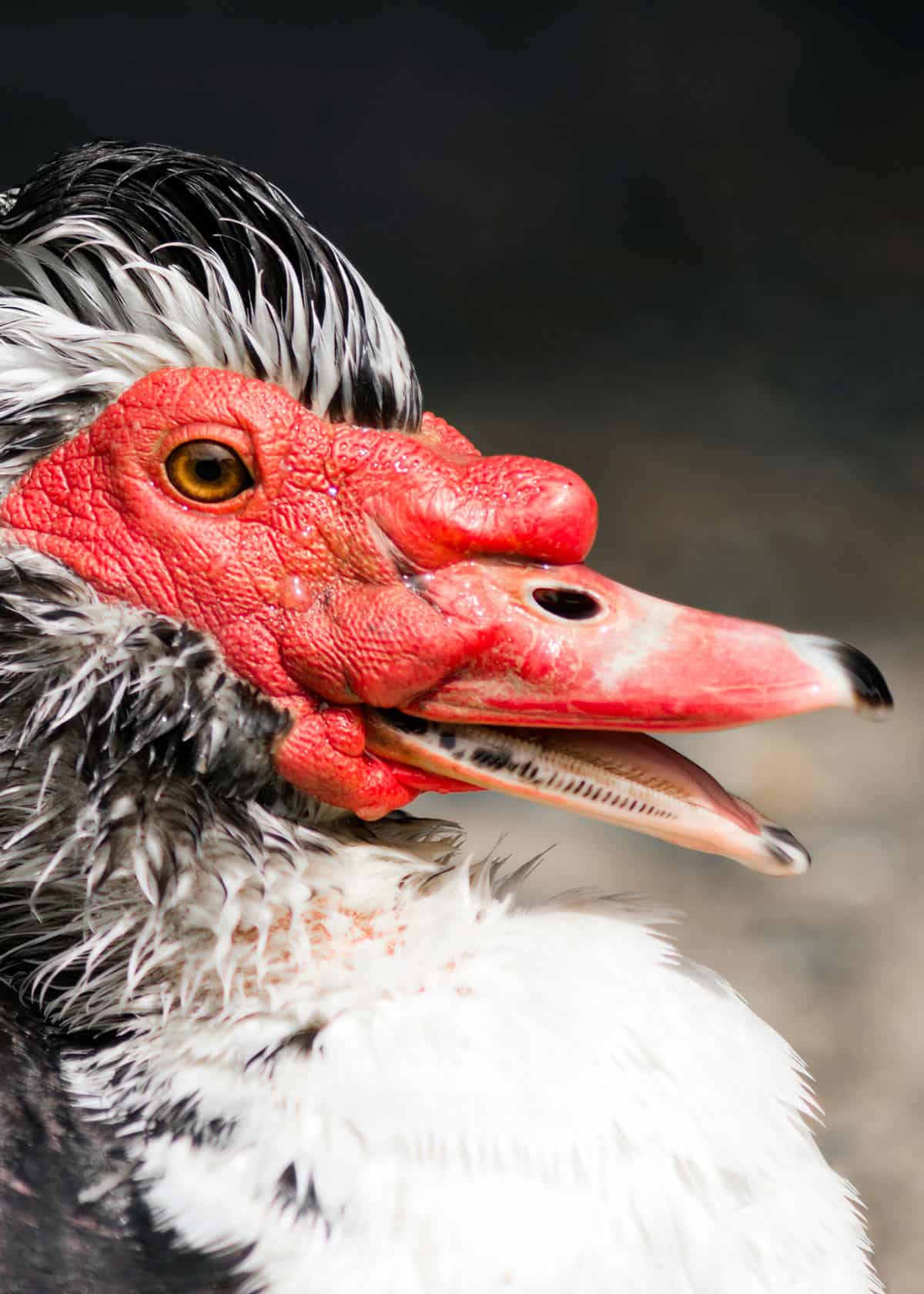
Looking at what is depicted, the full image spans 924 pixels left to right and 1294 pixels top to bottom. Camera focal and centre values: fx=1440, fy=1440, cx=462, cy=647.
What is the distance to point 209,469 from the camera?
1.16 metres

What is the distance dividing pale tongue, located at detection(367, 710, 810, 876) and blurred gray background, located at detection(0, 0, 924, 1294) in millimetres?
1494

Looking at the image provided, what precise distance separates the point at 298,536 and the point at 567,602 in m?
0.22

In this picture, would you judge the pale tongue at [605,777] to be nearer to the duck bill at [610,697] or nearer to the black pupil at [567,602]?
the duck bill at [610,697]

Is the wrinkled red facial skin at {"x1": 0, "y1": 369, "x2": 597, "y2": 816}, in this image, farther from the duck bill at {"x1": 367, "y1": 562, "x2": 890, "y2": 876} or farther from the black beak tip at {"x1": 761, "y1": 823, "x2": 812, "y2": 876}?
the black beak tip at {"x1": 761, "y1": 823, "x2": 812, "y2": 876}

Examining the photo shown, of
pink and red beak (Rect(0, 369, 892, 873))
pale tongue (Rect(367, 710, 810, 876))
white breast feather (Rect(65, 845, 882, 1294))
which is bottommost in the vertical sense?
white breast feather (Rect(65, 845, 882, 1294))

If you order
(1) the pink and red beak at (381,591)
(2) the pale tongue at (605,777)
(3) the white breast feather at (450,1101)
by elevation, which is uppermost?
(1) the pink and red beak at (381,591)

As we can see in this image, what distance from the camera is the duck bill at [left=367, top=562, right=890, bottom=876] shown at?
1104 mm

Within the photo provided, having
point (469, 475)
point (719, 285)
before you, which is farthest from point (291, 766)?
point (719, 285)

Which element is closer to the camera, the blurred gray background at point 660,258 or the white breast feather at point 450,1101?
the white breast feather at point 450,1101

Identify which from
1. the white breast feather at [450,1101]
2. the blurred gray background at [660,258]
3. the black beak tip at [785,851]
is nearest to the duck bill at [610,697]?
the black beak tip at [785,851]

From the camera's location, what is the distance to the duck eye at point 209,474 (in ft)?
3.80

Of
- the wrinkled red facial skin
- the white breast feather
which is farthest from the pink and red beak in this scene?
the white breast feather

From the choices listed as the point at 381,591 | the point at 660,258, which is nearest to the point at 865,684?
the point at 381,591

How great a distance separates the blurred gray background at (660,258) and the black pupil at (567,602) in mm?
1562
